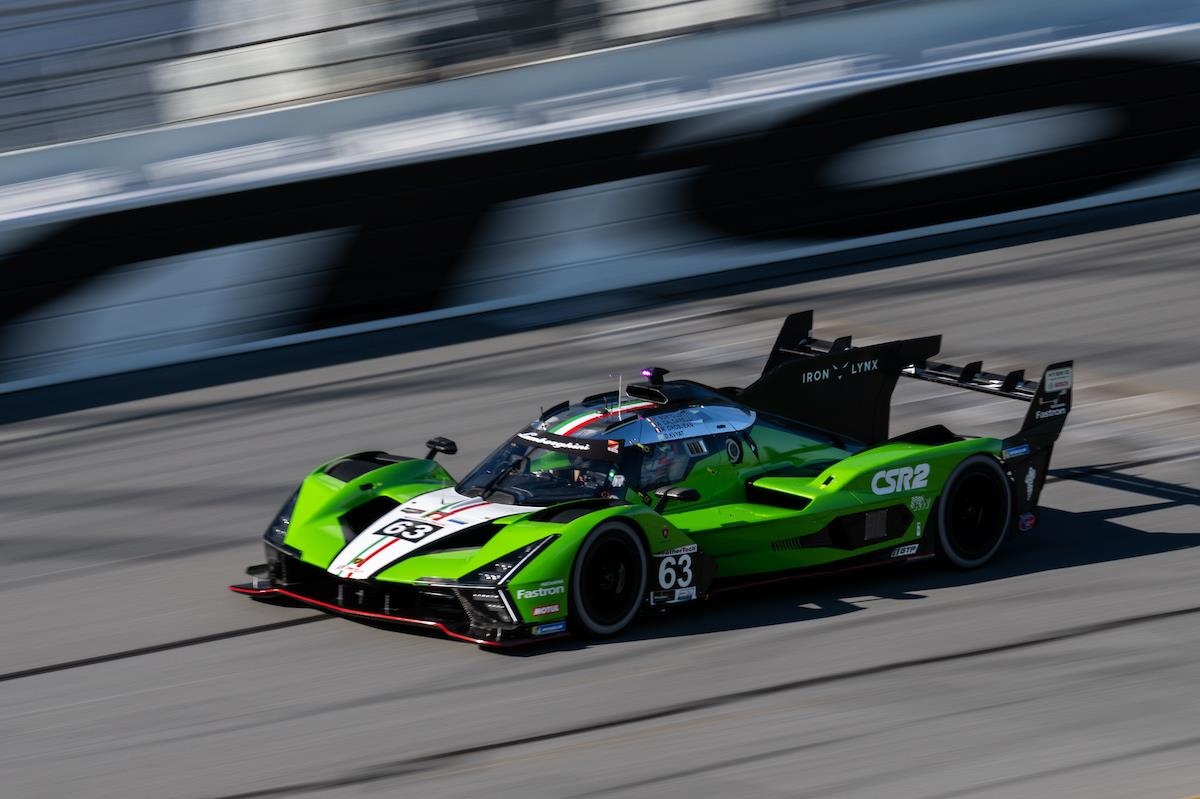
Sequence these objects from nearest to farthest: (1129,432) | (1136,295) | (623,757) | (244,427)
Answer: (623,757)
(1129,432)
(244,427)
(1136,295)

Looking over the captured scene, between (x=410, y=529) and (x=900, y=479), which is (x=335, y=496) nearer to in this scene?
(x=410, y=529)

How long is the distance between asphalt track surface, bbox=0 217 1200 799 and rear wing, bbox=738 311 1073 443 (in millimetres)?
741

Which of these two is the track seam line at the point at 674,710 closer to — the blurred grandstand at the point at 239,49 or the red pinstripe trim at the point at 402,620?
the red pinstripe trim at the point at 402,620

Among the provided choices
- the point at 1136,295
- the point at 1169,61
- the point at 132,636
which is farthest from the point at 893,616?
the point at 1169,61

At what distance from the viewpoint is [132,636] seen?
8.38 m

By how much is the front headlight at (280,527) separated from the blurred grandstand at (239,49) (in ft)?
26.8

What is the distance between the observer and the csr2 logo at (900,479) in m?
8.40

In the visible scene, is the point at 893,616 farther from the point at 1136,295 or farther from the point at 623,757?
the point at 1136,295

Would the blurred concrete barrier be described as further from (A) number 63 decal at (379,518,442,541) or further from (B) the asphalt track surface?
(A) number 63 decal at (379,518,442,541)

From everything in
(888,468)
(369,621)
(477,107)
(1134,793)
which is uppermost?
(477,107)

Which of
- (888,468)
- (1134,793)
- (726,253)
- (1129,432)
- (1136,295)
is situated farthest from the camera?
(726,253)

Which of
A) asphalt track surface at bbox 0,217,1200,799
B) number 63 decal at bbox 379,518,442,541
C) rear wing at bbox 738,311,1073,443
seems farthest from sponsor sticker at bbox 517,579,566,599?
rear wing at bbox 738,311,1073,443

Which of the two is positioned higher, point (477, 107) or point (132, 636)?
point (477, 107)

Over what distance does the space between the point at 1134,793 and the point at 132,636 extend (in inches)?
196
